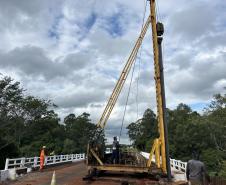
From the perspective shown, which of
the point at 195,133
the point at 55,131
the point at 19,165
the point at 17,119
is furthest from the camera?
the point at 55,131

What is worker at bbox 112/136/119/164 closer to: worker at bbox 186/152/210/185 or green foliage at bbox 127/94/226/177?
green foliage at bbox 127/94/226/177

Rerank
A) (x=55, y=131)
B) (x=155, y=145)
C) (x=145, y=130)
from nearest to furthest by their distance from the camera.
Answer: (x=155, y=145) < (x=55, y=131) < (x=145, y=130)

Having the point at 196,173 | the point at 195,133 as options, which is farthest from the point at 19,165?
the point at 195,133

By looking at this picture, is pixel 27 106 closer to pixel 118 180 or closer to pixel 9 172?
pixel 9 172

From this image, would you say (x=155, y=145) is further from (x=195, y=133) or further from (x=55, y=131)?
(x=55, y=131)

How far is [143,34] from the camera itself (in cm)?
2464

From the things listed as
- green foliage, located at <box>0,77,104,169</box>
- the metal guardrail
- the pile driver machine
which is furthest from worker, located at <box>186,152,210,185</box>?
green foliage, located at <box>0,77,104,169</box>

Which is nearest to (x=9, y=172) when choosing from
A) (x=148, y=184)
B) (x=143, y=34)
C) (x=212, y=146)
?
(x=148, y=184)

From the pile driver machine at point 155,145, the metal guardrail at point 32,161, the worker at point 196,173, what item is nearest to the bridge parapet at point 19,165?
the metal guardrail at point 32,161

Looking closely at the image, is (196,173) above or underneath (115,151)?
underneath

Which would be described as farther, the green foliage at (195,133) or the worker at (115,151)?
the green foliage at (195,133)

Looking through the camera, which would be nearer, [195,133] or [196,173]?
[196,173]

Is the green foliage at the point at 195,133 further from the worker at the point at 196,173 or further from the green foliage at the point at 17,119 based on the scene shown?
the green foliage at the point at 17,119

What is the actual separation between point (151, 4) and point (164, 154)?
9878 millimetres
